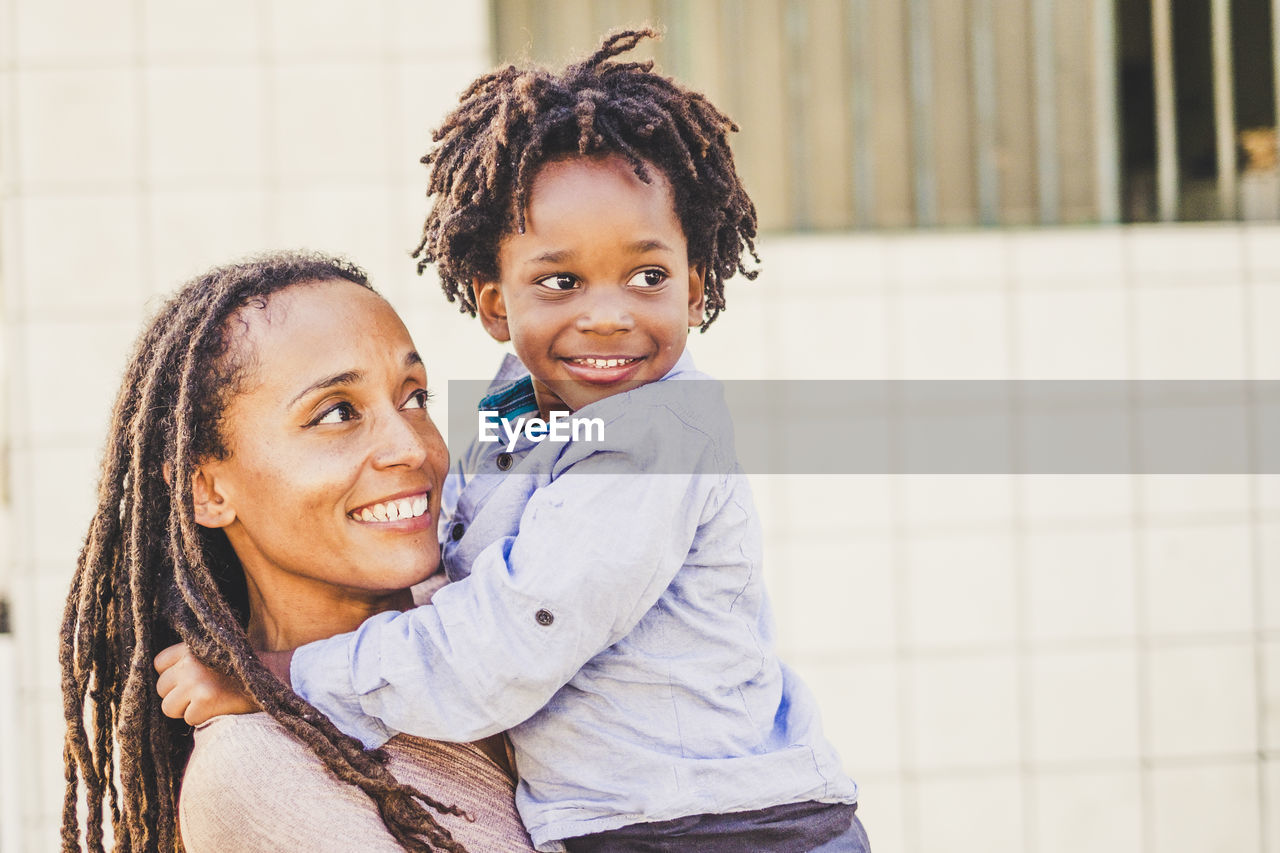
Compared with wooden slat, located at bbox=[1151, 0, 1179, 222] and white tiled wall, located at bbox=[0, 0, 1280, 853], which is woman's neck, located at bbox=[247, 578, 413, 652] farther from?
wooden slat, located at bbox=[1151, 0, 1179, 222]

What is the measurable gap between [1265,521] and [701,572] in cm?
276

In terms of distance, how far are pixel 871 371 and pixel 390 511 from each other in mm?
2287

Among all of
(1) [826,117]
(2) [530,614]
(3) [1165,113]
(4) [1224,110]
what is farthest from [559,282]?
(4) [1224,110]

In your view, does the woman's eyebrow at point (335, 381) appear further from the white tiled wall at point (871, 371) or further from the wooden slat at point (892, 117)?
the wooden slat at point (892, 117)

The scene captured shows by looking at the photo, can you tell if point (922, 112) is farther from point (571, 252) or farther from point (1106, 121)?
point (571, 252)

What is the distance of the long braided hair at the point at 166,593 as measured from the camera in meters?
1.46

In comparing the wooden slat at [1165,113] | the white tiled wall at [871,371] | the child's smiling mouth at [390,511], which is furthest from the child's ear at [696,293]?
the wooden slat at [1165,113]

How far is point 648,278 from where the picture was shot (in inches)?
66.7

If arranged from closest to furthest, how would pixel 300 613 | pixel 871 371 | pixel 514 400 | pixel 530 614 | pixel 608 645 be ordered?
pixel 530 614 < pixel 608 645 < pixel 300 613 < pixel 514 400 < pixel 871 371

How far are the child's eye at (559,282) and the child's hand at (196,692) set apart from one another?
649 mm

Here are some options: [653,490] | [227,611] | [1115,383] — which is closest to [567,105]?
[653,490]

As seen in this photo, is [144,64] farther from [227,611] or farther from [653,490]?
[653,490]

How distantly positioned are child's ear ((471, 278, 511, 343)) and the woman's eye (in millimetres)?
322

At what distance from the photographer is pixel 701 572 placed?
1.58m
